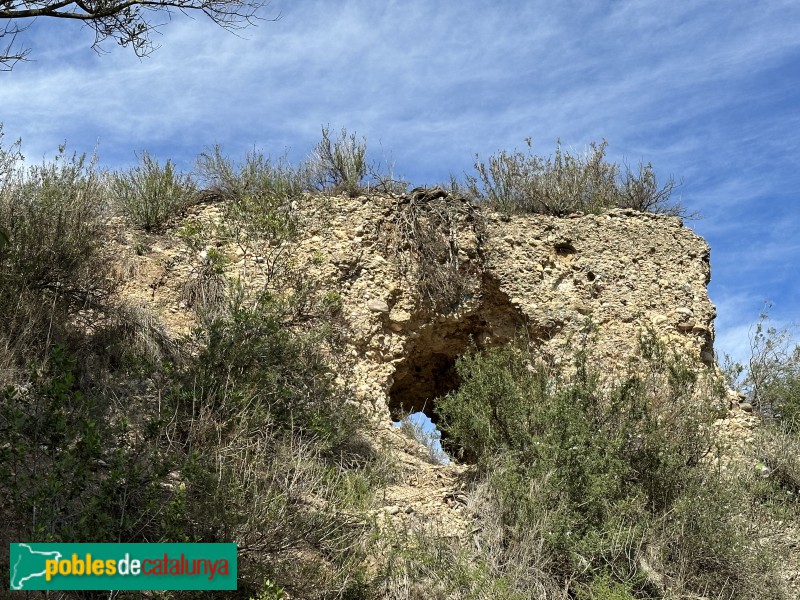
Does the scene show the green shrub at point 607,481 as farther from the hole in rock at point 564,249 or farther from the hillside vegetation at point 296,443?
the hole in rock at point 564,249

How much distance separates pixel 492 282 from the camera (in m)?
8.36

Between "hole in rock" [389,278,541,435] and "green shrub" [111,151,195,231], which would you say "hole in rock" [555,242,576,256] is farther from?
"green shrub" [111,151,195,231]

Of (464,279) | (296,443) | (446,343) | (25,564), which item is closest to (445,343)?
(446,343)

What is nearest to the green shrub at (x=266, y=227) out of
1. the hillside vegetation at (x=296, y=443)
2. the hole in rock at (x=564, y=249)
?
A: the hillside vegetation at (x=296, y=443)

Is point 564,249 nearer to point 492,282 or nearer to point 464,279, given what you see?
point 492,282

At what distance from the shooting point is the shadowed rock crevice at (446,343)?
8.26 metres

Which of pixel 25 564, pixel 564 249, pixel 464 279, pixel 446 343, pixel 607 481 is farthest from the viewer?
pixel 564 249

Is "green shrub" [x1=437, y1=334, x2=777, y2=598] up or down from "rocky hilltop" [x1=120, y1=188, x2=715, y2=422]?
down

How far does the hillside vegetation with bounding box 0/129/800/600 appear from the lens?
450cm

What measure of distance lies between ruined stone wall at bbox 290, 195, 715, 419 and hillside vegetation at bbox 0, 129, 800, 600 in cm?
30

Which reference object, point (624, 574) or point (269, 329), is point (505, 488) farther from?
point (269, 329)

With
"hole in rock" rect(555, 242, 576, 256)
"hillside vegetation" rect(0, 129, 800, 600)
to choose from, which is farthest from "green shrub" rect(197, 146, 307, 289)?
"hole in rock" rect(555, 242, 576, 256)

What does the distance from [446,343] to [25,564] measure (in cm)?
526

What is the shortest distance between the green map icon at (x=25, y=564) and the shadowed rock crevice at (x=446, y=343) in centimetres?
451
